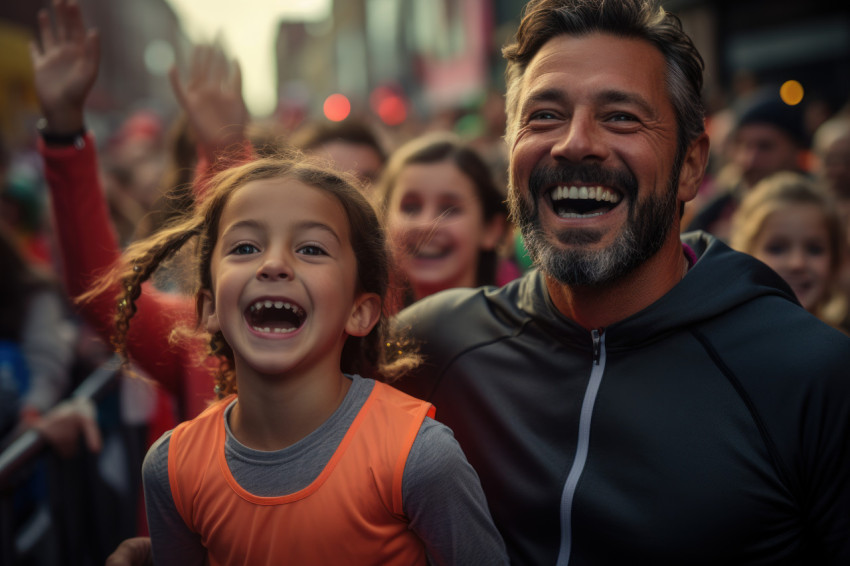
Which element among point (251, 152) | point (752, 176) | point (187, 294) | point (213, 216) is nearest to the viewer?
point (213, 216)

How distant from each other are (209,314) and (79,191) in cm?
88

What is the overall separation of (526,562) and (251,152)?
5.87 ft

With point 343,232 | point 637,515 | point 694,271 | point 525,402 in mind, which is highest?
point 343,232

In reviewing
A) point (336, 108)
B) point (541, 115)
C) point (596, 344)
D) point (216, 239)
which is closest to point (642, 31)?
Answer: point (541, 115)

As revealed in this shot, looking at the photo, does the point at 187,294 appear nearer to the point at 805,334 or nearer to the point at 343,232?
the point at 343,232

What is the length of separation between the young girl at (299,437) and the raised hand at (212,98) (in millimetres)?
1108

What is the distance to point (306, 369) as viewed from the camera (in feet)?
6.73

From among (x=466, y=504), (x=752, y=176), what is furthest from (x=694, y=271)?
(x=752, y=176)

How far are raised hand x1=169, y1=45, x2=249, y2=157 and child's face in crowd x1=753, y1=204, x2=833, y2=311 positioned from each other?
98.5 inches

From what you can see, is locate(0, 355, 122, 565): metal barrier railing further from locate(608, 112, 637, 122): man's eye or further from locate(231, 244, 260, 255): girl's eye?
locate(608, 112, 637, 122): man's eye

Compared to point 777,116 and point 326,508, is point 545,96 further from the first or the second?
point 777,116

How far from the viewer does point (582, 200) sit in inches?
91.1

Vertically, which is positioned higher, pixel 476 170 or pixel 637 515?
pixel 476 170

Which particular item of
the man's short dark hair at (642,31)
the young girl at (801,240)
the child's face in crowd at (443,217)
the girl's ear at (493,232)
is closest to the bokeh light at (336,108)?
the girl's ear at (493,232)
